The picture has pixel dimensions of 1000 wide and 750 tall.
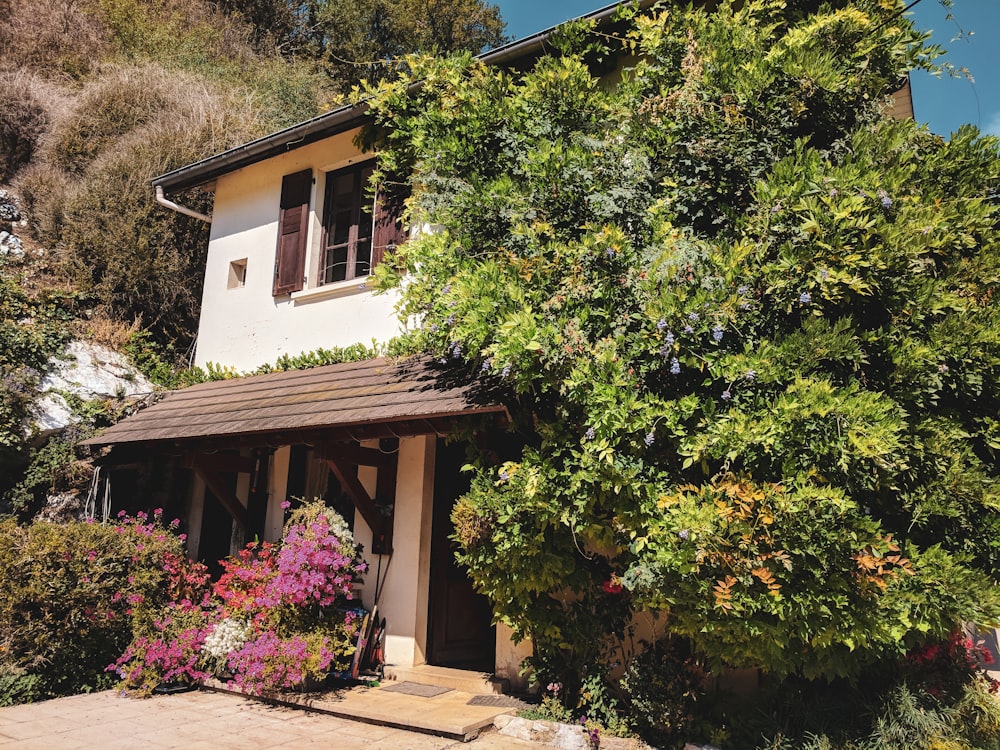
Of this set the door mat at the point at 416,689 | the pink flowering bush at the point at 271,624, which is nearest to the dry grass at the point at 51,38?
the pink flowering bush at the point at 271,624

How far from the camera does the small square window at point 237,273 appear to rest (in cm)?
1112

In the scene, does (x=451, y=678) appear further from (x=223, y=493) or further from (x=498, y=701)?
(x=223, y=493)

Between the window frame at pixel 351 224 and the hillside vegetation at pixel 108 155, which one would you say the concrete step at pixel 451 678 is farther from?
the hillside vegetation at pixel 108 155

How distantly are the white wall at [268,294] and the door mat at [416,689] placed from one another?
159 inches

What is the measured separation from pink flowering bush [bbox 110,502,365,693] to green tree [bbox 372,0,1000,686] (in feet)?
6.78

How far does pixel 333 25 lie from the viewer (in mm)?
25344

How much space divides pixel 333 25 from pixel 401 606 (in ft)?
77.3

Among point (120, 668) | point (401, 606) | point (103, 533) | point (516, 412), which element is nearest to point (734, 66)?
point (516, 412)

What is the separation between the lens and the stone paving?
5676mm

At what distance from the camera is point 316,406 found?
7680 mm

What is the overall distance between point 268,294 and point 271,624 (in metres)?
5.08

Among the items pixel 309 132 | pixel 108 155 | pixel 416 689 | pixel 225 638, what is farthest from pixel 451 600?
pixel 108 155

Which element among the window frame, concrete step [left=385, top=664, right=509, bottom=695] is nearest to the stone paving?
concrete step [left=385, top=664, right=509, bottom=695]

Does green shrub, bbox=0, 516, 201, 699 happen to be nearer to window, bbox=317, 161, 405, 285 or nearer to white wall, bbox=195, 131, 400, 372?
white wall, bbox=195, 131, 400, 372
